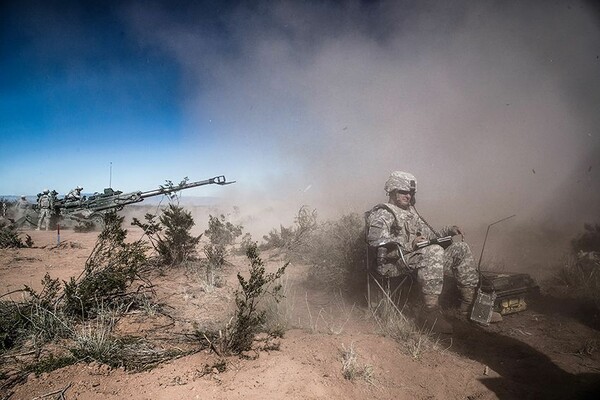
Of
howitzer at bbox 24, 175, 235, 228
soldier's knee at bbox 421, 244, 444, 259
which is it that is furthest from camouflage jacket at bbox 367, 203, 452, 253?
howitzer at bbox 24, 175, 235, 228

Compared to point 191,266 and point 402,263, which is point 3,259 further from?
point 402,263

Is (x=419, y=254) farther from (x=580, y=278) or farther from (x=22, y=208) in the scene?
(x=22, y=208)

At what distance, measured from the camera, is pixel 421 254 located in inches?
168

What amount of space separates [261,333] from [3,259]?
26.3ft

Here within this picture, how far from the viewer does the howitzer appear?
11070 mm

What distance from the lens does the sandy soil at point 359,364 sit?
7.74ft

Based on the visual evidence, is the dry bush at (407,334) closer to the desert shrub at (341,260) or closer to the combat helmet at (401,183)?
the desert shrub at (341,260)

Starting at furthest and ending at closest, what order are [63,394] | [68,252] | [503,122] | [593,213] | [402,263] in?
[503,122] < [593,213] < [68,252] < [402,263] < [63,394]

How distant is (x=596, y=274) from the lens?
17.0ft

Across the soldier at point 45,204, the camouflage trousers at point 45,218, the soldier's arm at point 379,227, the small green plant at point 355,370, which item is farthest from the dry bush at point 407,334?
the camouflage trousers at point 45,218

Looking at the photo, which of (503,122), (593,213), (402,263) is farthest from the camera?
(503,122)

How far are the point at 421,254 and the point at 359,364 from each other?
81.0 inches

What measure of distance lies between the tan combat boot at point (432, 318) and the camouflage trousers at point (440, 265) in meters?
0.12

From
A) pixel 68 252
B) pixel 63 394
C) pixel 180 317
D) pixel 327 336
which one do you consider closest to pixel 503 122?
pixel 327 336
